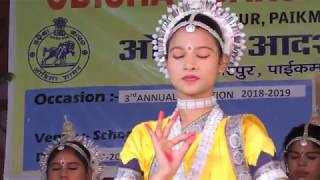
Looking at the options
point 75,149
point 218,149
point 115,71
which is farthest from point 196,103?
point 115,71

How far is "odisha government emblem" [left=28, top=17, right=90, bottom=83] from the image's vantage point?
4.59 meters

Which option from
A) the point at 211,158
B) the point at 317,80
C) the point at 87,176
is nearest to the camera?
the point at 211,158

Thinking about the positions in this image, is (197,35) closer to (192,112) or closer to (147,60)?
(192,112)

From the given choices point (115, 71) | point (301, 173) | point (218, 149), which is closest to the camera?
point (218, 149)

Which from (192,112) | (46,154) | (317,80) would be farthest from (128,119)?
(192,112)

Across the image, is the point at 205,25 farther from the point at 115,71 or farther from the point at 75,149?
the point at 115,71

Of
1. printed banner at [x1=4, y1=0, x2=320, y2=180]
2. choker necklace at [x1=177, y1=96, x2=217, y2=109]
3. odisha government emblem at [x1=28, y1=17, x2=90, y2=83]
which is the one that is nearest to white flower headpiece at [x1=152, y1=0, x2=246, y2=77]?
choker necklace at [x1=177, y1=96, x2=217, y2=109]

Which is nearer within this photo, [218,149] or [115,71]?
[218,149]

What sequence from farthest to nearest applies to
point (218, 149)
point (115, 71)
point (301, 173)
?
point (115, 71) < point (301, 173) < point (218, 149)

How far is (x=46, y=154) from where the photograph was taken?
13.0 ft

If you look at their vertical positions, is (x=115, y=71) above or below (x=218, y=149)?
above

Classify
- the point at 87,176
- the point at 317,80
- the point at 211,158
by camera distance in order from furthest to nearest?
the point at 317,80
the point at 87,176
the point at 211,158

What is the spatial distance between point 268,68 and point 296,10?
0.32 meters

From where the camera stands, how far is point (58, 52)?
463 centimetres
